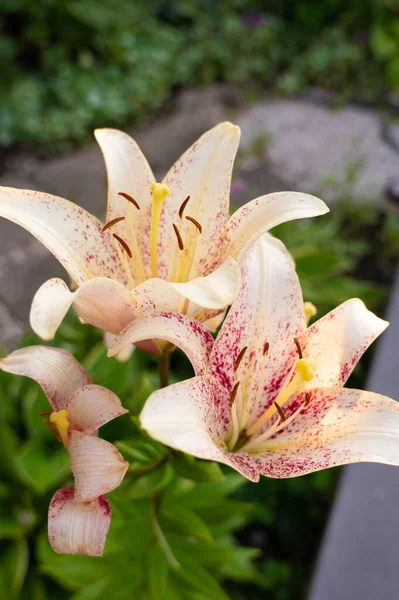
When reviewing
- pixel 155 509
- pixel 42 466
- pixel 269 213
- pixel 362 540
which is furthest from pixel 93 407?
A: pixel 362 540

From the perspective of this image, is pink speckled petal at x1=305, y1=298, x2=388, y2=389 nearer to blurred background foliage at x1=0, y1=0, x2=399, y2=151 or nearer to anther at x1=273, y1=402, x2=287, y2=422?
anther at x1=273, y1=402, x2=287, y2=422

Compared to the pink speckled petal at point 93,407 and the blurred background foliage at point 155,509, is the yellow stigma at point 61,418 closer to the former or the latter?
→ the pink speckled petal at point 93,407

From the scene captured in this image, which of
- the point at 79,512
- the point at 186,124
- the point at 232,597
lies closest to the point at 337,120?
the point at 186,124

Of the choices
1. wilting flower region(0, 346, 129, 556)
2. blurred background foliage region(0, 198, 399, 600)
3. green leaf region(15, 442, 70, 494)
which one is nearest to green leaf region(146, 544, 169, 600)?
blurred background foliage region(0, 198, 399, 600)

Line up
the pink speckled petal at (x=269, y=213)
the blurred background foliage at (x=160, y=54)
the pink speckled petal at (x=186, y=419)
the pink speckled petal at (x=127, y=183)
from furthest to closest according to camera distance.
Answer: the blurred background foliage at (x=160, y=54)
the pink speckled petal at (x=127, y=183)
the pink speckled petal at (x=269, y=213)
the pink speckled petal at (x=186, y=419)

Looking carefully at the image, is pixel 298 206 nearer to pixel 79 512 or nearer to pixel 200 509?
pixel 79 512

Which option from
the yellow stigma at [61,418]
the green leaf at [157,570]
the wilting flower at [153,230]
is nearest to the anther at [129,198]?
the wilting flower at [153,230]

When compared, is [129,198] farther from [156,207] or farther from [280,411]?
[280,411]
